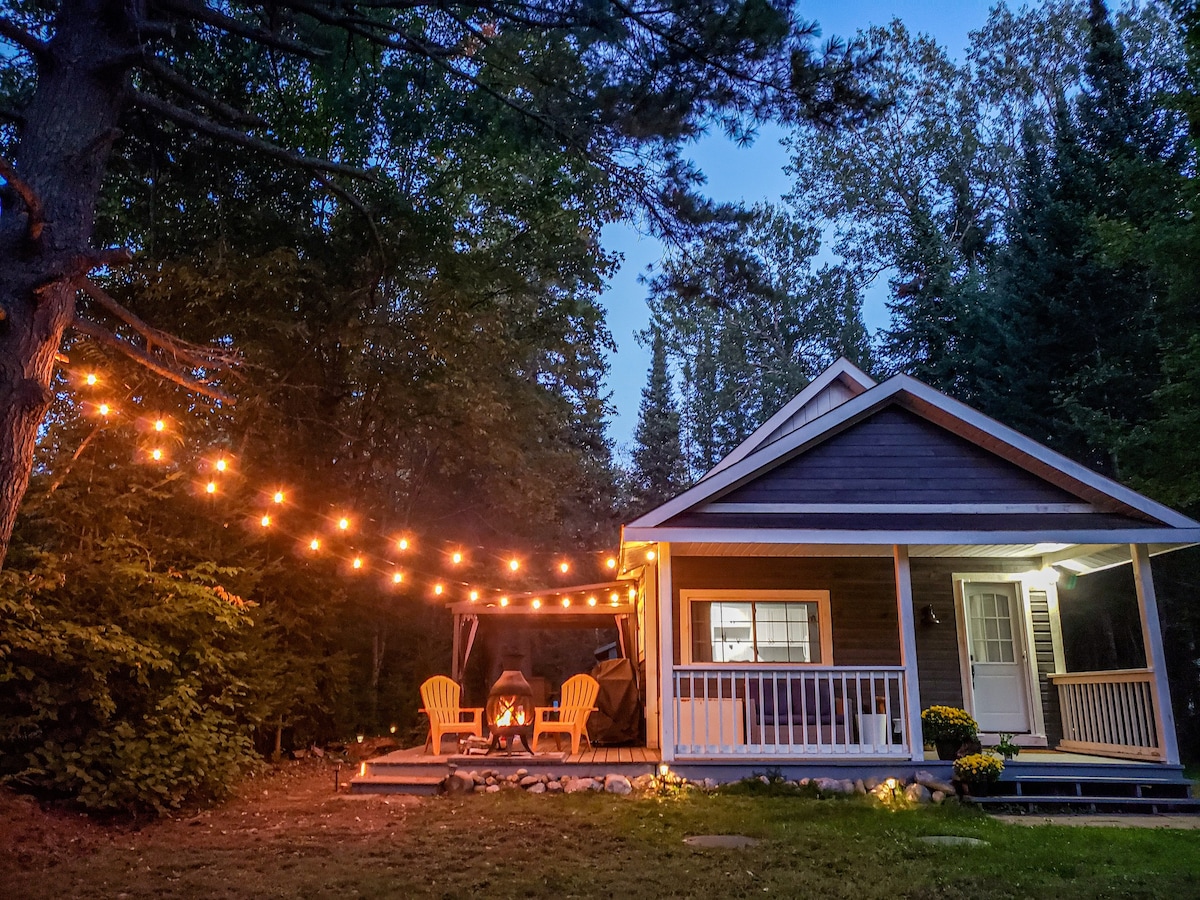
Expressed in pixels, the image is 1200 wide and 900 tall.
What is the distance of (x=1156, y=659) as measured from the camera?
8.55 meters

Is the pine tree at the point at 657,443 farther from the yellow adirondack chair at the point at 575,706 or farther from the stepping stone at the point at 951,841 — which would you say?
the stepping stone at the point at 951,841

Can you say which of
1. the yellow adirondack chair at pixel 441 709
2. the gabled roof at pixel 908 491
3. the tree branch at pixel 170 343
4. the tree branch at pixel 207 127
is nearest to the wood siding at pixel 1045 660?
the gabled roof at pixel 908 491

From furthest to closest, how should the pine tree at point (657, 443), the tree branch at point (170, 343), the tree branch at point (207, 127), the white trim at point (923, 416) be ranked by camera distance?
the pine tree at point (657, 443) → the white trim at point (923, 416) → the tree branch at point (207, 127) → the tree branch at point (170, 343)

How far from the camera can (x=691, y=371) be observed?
1297 inches

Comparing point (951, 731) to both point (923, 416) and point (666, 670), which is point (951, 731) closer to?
point (666, 670)

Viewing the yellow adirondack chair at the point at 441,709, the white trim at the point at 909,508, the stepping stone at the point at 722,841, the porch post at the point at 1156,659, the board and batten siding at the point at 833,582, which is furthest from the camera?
the board and batten siding at the point at 833,582

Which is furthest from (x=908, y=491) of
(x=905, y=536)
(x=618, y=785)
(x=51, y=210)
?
(x=51, y=210)

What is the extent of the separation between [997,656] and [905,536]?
324cm

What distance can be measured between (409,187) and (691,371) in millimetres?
19746

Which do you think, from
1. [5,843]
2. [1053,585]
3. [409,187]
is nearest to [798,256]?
[409,187]

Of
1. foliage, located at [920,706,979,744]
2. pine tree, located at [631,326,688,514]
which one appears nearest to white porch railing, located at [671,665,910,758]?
foliage, located at [920,706,979,744]

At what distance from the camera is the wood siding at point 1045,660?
34.7ft

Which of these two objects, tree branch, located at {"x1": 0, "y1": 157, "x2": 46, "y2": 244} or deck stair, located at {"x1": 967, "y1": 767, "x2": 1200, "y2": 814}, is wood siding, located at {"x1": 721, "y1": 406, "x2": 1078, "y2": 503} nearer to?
deck stair, located at {"x1": 967, "y1": 767, "x2": 1200, "y2": 814}

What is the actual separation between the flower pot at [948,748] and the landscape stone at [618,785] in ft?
10.1
